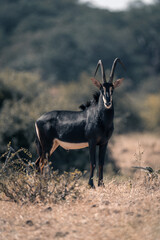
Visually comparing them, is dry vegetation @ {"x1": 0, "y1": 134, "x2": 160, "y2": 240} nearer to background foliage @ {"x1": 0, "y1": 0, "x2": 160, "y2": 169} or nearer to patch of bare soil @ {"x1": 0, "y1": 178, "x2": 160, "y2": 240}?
patch of bare soil @ {"x1": 0, "y1": 178, "x2": 160, "y2": 240}

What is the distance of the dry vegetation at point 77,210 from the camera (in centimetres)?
538

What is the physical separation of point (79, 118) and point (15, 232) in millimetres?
3202

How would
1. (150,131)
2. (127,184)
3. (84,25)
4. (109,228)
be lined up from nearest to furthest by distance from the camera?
(109,228), (127,184), (150,131), (84,25)

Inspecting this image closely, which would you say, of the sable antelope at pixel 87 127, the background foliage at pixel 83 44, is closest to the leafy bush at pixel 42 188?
the sable antelope at pixel 87 127

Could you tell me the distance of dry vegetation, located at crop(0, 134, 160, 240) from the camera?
212 inches

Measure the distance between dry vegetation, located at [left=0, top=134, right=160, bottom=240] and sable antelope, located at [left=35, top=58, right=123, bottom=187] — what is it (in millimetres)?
760

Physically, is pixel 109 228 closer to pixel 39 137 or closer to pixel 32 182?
pixel 32 182

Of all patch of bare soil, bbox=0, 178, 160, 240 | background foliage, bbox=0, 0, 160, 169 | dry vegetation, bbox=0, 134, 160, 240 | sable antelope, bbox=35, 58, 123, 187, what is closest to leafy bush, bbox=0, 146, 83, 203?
dry vegetation, bbox=0, 134, 160, 240

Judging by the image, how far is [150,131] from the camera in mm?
26734

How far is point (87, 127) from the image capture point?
7.93 metres

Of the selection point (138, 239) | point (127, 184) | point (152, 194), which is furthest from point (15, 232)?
point (127, 184)

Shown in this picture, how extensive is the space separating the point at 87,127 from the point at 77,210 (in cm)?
215

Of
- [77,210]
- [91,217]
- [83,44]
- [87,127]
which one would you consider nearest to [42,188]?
[77,210]

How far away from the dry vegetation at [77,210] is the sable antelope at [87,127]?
2.49 ft
